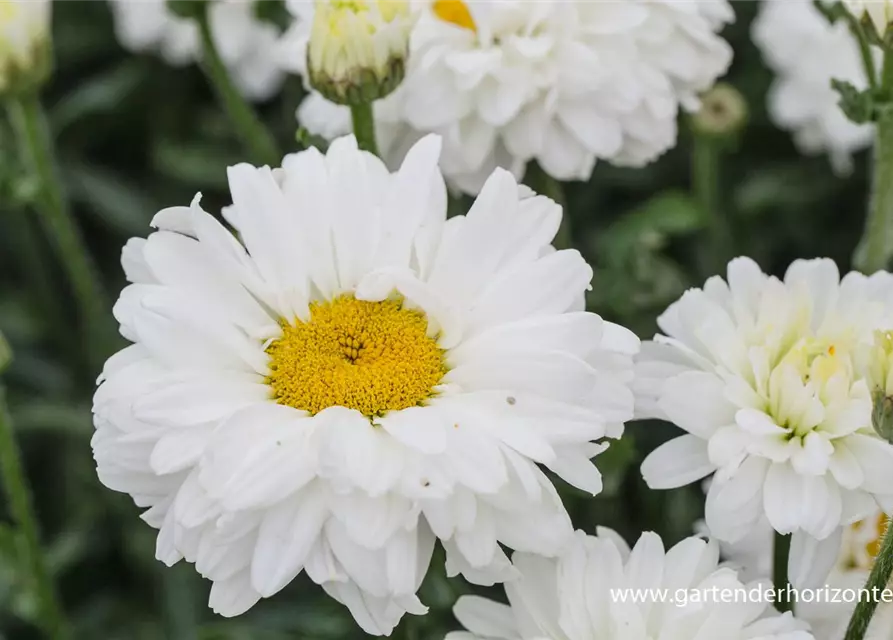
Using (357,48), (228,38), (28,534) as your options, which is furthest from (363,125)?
(228,38)

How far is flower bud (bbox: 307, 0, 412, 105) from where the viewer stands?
77 cm

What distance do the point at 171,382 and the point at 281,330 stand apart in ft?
0.30

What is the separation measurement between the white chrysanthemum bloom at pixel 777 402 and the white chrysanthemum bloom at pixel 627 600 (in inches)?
1.3

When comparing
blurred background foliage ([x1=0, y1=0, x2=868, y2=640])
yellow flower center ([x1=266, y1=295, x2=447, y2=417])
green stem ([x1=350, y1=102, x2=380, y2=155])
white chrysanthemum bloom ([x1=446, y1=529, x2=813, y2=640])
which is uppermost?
green stem ([x1=350, y1=102, x2=380, y2=155])

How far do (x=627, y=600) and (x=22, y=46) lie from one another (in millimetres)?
703

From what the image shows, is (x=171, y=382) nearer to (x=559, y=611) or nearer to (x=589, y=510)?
(x=559, y=611)

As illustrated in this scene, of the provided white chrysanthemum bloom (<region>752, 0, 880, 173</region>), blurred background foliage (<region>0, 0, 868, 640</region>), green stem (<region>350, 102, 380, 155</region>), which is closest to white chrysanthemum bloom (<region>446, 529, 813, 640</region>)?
blurred background foliage (<region>0, 0, 868, 640</region>)

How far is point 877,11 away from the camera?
78 cm

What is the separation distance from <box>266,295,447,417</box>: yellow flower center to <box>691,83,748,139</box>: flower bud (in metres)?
0.51

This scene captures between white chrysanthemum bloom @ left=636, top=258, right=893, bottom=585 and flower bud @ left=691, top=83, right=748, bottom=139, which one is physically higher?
white chrysanthemum bloom @ left=636, top=258, right=893, bottom=585

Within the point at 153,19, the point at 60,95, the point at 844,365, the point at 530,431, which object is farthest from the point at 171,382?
the point at 60,95

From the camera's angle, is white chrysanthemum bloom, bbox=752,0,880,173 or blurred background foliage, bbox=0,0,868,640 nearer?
blurred background foliage, bbox=0,0,868,640

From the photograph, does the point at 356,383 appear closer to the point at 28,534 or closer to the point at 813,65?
the point at 28,534

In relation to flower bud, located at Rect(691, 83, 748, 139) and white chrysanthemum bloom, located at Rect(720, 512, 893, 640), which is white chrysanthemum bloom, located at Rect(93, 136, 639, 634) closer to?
white chrysanthemum bloom, located at Rect(720, 512, 893, 640)
